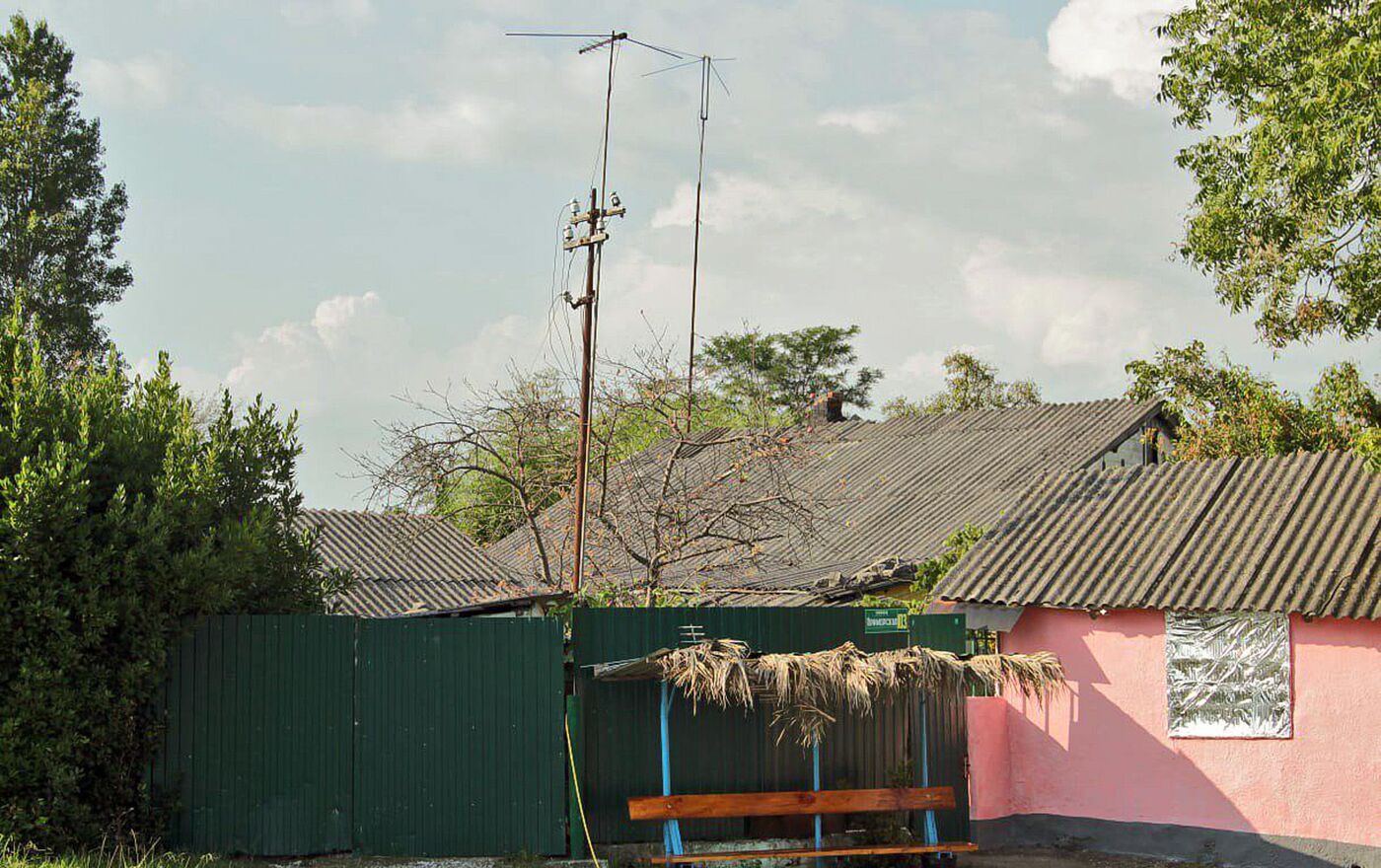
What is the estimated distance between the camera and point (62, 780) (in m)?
9.70

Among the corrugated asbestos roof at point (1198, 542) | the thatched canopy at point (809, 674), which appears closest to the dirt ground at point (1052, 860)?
the thatched canopy at point (809, 674)

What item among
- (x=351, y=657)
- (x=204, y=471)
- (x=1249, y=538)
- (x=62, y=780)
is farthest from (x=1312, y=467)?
(x=62, y=780)

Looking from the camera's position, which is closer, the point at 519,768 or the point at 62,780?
the point at 62,780

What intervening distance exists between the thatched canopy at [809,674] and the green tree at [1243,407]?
9047 millimetres

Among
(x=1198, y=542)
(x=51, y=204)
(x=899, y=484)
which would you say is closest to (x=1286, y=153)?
(x=1198, y=542)

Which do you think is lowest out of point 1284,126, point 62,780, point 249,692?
point 62,780

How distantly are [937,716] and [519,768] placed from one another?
4210mm

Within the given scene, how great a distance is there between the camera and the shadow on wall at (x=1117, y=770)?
1236 centimetres

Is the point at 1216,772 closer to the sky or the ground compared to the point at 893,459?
closer to the ground

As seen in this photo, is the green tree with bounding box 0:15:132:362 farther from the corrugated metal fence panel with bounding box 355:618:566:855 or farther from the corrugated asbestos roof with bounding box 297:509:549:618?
the corrugated metal fence panel with bounding box 355:618:566:855

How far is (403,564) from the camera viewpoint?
2528 cm

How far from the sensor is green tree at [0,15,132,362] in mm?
32812

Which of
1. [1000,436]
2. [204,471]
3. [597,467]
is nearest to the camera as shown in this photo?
[204,471]

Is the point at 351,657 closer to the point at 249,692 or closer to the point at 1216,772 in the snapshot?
the point at 249,692
